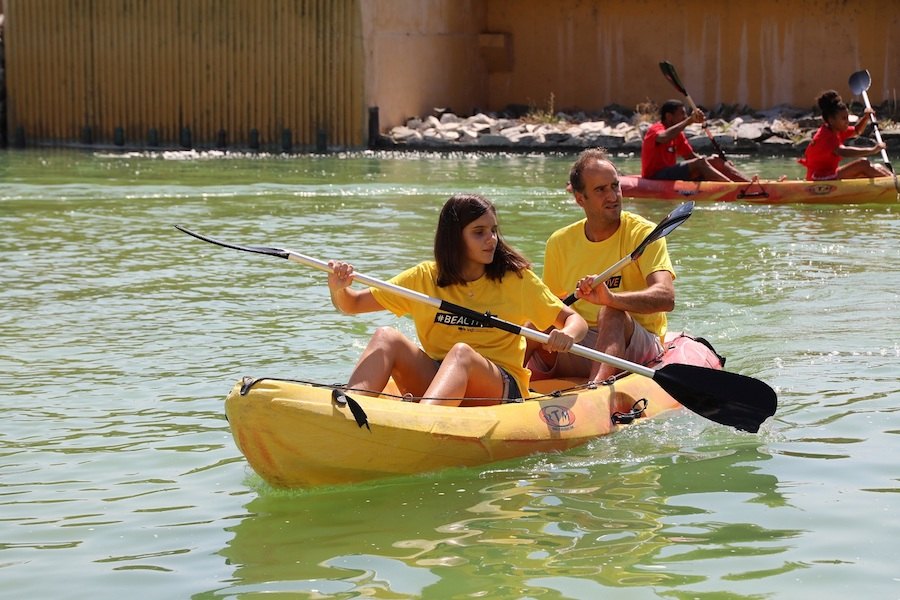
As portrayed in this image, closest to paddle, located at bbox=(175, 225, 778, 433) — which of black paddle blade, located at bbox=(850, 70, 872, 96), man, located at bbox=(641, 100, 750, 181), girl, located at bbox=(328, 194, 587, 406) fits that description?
girl, located at bbox=(328, 194, 587, 406)

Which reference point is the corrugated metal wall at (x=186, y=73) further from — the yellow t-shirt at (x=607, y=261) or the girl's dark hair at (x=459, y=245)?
the girl's dark hair at (x=459, y=245)

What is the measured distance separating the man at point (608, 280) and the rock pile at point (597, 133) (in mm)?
15269

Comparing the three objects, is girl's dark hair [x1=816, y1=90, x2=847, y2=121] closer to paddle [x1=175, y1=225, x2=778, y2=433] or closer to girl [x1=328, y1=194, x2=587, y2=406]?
paddle [x1=175, y1=225, x2=778, y2=433]

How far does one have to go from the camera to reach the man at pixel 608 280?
20.1 feet

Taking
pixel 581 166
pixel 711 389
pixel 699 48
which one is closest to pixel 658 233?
pixel 581 166

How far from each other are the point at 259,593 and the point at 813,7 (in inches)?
828

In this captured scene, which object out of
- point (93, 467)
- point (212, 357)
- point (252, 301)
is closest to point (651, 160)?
point (252, 301)

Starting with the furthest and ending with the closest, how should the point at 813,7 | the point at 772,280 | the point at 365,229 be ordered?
the point at 813,7
the point at 365,229
the point at 772,280

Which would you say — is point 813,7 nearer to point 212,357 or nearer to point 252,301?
point 252,301

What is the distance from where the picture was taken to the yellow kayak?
15.9ft

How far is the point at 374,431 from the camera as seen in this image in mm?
4973

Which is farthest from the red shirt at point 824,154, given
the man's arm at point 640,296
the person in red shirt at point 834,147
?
the man's arm at point 640,296

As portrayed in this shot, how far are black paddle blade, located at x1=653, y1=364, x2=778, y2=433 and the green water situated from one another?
15 centimetres

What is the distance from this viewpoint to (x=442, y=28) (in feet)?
78.6
